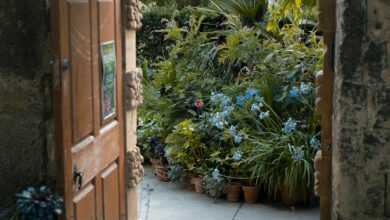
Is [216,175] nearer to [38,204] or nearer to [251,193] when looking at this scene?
[251,193]

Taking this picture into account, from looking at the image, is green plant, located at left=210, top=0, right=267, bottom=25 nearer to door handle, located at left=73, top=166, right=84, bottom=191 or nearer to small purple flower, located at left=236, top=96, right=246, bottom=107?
small purple flower, located at left=236, top=96, right=246, bottom=107

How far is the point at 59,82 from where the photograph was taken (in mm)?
3625

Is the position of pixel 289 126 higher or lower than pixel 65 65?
lower

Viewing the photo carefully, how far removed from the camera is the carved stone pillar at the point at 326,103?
332 centimetres

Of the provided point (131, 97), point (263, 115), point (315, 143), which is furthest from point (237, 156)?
point (131, 97)

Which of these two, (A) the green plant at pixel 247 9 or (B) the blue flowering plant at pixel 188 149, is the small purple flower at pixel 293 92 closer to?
(B) the blue flowering plant at pixel 188 149

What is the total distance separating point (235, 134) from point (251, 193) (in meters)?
0.60

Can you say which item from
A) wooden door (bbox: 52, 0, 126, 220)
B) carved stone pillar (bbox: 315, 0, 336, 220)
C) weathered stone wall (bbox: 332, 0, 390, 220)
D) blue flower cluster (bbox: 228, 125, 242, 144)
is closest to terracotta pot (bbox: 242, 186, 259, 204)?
blue flower cluster (bbox: 228, 125, 242, 144)

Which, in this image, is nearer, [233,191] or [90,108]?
[90,108]

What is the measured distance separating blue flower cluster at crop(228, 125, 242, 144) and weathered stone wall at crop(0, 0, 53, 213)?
11.0ft

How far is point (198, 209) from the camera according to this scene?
6.63 m

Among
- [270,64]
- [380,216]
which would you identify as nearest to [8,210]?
[380,216]

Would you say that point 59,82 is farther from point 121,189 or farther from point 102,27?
point 121,189

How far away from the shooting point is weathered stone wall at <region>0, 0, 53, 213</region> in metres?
3.60
